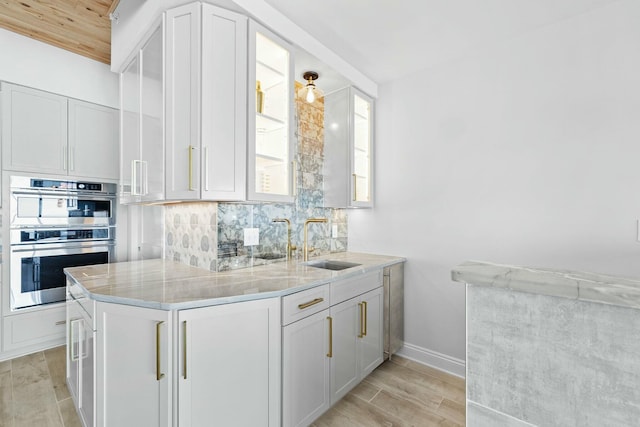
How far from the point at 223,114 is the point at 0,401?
7.63 feet

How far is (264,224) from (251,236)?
0.51ft

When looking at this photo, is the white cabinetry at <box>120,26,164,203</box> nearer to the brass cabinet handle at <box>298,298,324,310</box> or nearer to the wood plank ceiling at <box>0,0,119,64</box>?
the wood plank ceiling at <box>0,0,119,64</box>

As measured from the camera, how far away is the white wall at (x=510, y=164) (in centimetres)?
174

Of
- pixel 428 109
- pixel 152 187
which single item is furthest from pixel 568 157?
pixel 152 187

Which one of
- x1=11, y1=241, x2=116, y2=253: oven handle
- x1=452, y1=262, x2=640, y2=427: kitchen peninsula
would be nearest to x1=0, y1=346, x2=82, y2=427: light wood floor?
x1=11, y1=241, x2=116, y2=253: oven handle

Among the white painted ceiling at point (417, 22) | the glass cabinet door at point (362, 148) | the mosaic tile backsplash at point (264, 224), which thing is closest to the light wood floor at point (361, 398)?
the mosaic tile backsplash at point (264, 224)

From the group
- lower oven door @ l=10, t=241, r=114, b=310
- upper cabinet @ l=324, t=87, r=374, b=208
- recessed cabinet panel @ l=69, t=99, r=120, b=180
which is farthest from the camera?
recessed cabinet panel @ l=69, t=99, r=120, b=180

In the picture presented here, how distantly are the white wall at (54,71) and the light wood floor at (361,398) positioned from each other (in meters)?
2.31

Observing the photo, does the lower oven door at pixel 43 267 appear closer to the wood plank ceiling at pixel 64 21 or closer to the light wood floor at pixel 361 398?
the light wood floor at pixel 361 398

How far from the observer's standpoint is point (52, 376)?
2188 mm

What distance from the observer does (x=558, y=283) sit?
590 mm

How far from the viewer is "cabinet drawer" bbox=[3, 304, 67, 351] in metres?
2.38

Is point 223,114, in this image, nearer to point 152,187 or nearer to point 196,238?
point 152,187

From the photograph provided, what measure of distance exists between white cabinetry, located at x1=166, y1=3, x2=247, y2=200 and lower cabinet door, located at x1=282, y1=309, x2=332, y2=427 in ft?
2.75
